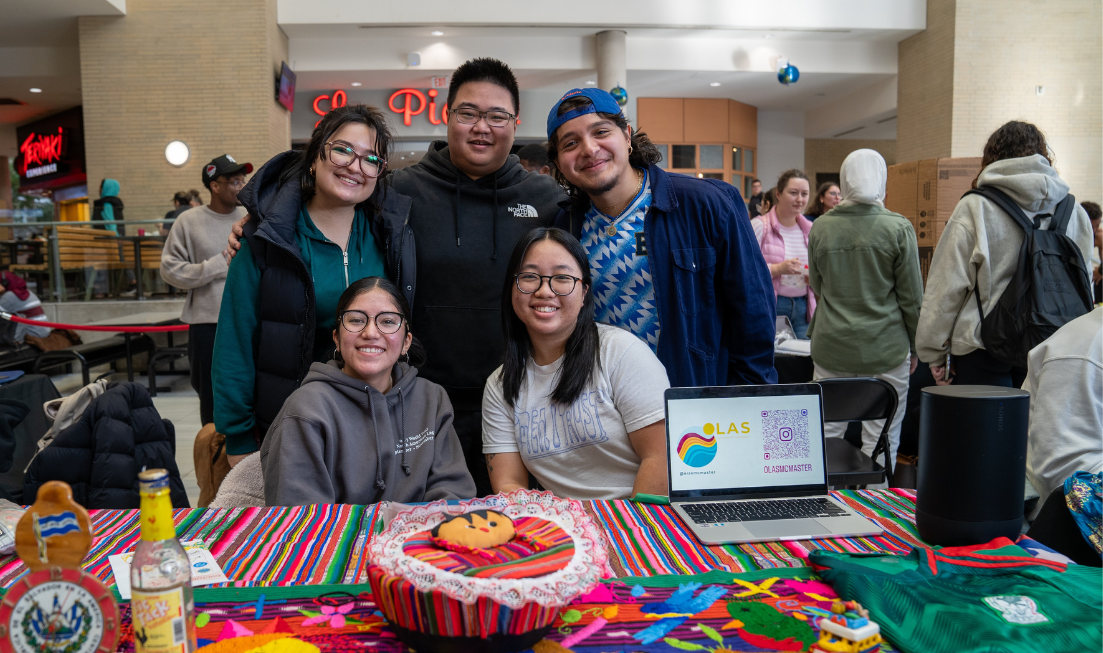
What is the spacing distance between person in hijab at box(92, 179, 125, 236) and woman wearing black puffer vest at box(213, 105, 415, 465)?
23.8ft

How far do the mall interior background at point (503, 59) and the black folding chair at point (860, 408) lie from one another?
A: 851 cm

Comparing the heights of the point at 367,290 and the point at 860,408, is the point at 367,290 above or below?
above

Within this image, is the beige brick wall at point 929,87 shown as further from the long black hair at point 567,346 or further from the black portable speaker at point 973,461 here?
the black portable speaker at point 973,461

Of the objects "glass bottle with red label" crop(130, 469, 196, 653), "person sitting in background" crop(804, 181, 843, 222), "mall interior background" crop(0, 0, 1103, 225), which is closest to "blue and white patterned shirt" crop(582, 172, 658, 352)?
"glass bottle with red label" crop(130, 469, 196, 653)

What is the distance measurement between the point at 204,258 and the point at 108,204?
216 inches

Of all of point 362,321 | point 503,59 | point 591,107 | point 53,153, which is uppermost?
point 503,59

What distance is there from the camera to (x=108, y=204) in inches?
331

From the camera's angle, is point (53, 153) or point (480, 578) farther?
point (53, 153)

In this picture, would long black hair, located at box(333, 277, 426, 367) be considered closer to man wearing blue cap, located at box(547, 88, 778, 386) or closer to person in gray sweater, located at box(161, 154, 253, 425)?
man wearing blue cap, located at box(547, 88, 778, 386)

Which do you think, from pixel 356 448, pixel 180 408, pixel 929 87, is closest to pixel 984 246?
pixel 356 448

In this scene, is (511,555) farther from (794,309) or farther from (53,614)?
(794,309)

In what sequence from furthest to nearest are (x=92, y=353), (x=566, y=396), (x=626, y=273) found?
(x=92, y=353), (x=626, y=273), (x=566, y=396)

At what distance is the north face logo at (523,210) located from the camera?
228 cm

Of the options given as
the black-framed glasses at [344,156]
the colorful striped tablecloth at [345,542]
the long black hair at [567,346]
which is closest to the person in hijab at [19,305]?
the black-framed glasses at [344,156]
